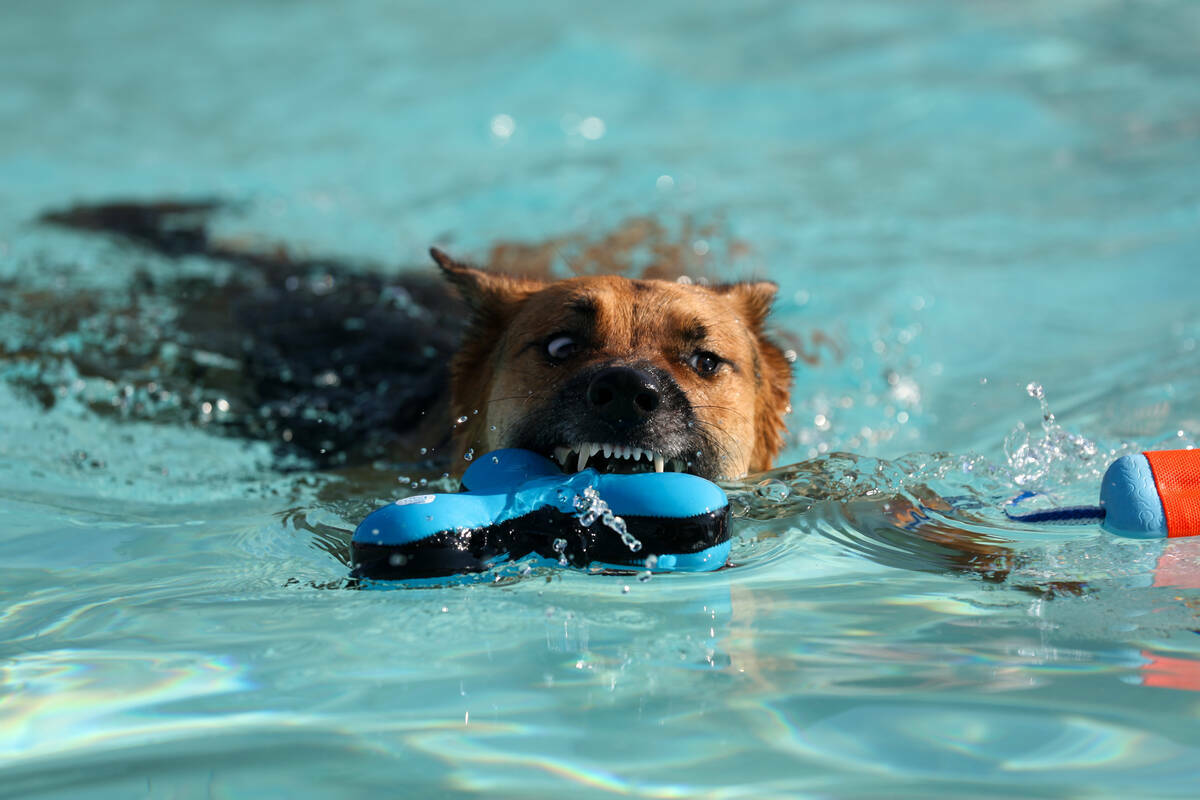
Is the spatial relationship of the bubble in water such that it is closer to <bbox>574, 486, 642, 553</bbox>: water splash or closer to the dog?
the dog

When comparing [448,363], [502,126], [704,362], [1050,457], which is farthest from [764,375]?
[502,126]

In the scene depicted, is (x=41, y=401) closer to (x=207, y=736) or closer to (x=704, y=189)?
(x=207, y=736)

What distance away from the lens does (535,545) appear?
117 inches

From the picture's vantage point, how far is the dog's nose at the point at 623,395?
3119 mm

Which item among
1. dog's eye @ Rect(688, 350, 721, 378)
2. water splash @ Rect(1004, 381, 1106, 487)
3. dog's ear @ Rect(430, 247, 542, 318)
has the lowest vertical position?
water splash @ Rect(1004, 381, 1106, 487)

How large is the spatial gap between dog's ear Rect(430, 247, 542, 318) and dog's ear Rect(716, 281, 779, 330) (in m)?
0.88

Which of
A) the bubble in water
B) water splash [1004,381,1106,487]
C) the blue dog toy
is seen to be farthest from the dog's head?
water splash [1004,381,1106,487]

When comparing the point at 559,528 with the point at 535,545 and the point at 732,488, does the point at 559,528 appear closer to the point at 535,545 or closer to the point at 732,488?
the point at 535,545

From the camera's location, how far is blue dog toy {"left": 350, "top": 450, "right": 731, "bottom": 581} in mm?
2719

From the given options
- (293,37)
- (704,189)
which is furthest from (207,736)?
(293,37)

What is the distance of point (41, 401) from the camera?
5.30 m

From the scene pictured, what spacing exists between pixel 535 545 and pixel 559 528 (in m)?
0.10

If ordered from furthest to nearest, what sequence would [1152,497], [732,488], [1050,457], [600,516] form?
[1050,457]
[732,488]
[1152,497]
[600,516]

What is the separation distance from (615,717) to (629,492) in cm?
78
